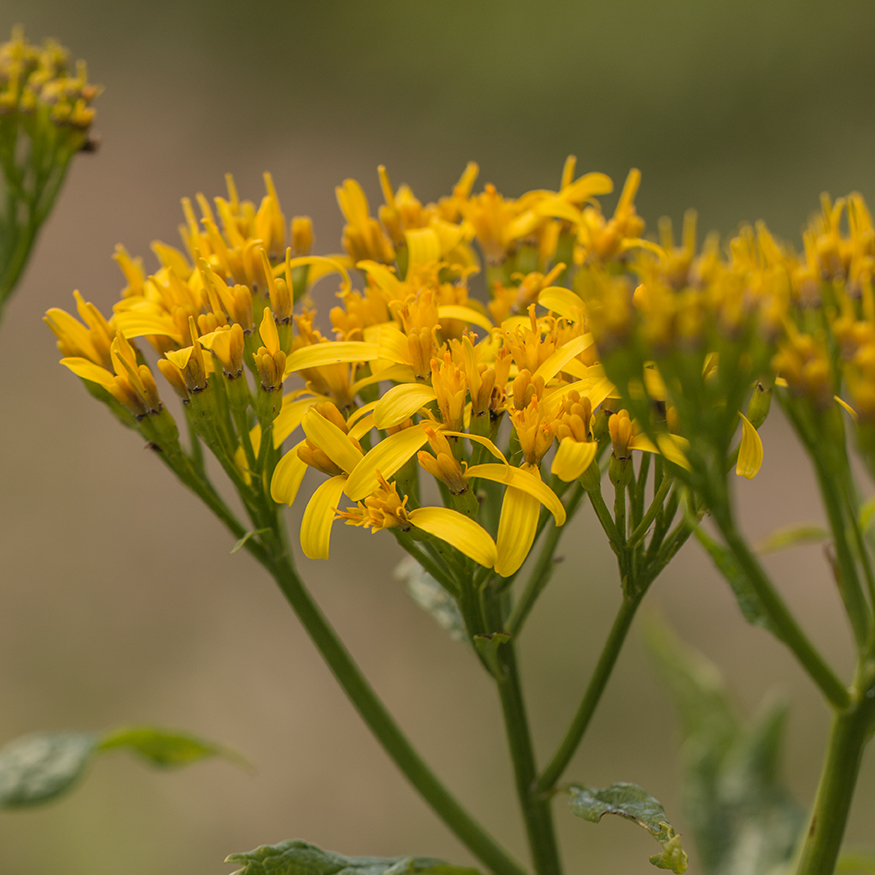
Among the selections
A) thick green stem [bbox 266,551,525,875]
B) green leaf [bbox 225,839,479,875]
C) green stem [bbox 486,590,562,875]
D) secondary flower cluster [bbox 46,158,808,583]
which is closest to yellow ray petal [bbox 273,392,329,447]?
secondary flower cluster [bbox 46,158,808,583]

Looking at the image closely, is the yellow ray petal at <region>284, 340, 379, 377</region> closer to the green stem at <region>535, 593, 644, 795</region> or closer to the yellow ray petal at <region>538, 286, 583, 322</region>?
the yellow ray petal at <region>538, 286, 583, 322</region>

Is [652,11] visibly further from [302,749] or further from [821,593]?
[302,749]

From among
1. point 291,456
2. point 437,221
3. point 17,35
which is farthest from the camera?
point 17,35

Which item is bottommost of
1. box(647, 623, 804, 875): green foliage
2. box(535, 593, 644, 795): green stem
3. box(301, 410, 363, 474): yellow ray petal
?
box(647, 623, 804, 875): green foliage

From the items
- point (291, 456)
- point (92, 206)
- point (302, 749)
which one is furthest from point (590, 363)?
point (92, 206)

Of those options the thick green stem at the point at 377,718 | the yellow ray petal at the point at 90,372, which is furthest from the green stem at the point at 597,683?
the yellow ray petal at the point at 90,372

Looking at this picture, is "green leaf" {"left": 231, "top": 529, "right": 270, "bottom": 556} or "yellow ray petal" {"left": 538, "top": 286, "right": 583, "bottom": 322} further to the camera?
"yellow ray petal" {"left": 538, "top": 286, "right": 583, "bottom": 322}

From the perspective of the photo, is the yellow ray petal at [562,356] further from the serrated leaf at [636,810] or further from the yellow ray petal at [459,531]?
the serrated leaf at [636,810]

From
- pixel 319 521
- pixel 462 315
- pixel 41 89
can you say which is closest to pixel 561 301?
pixel 462 315
